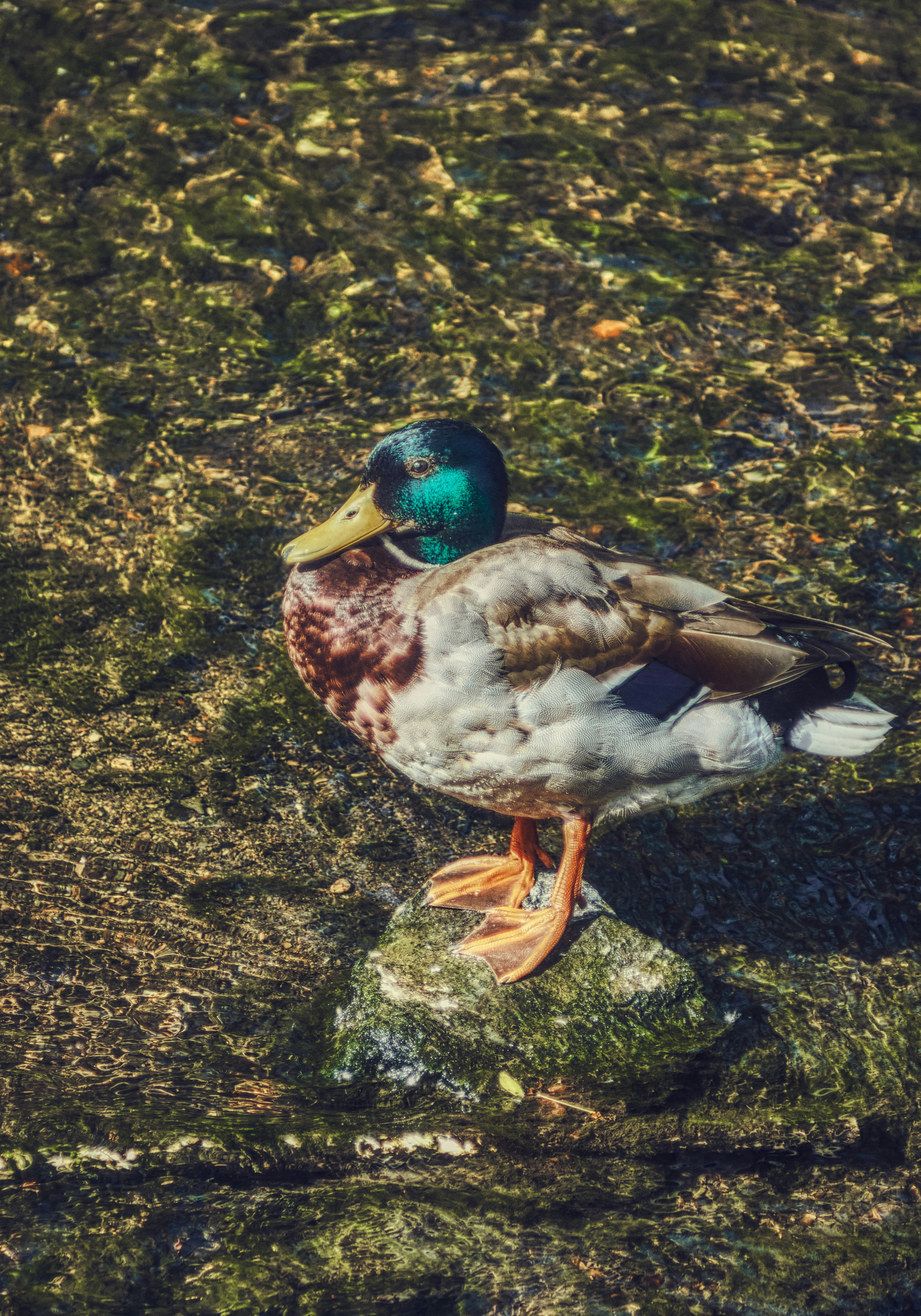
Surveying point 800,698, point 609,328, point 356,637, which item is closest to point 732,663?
point 800,698

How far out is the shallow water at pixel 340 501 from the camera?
3.02 m

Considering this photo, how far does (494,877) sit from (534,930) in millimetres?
294

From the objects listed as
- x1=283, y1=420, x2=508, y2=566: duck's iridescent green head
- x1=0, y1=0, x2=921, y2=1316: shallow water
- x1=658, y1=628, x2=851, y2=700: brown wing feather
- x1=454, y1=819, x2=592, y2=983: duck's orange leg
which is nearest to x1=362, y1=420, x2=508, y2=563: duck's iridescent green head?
x1=283, y1=420, x2=508, y2=566: duck's iridescent green head

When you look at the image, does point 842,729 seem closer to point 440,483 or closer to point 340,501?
point 440,483

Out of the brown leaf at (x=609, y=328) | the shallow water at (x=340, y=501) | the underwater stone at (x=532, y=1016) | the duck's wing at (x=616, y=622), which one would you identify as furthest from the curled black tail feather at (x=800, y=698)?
the brown leaf at (x=609, y=328)

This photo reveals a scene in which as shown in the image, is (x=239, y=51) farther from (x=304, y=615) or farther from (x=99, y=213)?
(x=304, y=615)

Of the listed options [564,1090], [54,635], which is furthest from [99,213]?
[564,1090]

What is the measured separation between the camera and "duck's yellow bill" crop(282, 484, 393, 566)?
3.62 meters

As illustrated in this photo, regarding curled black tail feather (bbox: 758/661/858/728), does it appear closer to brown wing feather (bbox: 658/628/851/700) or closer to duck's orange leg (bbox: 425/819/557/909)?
brown wing feather (bbox: 658/628/851/700)

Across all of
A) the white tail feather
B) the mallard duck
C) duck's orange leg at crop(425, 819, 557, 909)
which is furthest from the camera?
duck's orange leg at crop(425, 819, 557, 909)

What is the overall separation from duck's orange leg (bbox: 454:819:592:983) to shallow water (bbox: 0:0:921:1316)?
32cm

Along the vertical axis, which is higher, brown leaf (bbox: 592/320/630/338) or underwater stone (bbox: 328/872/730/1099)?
brown leaf (bbox: 592/320/630/338)

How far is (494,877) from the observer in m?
3.94

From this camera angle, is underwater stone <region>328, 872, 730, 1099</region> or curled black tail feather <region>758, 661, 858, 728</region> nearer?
underwater stone <region>328, 872, 730, 1099</region>
